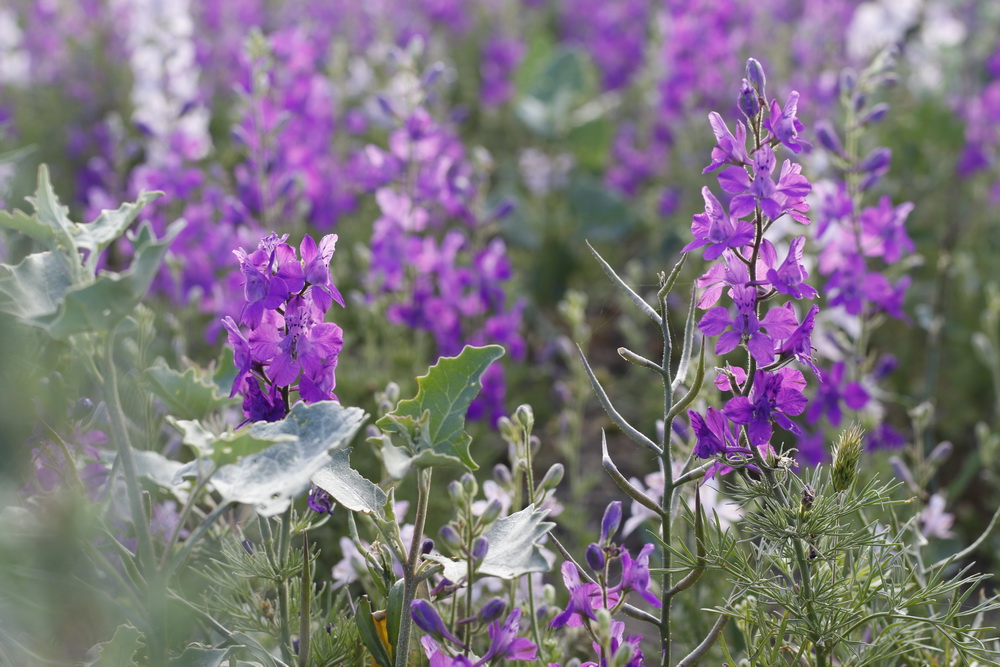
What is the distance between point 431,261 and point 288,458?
1.71 meters

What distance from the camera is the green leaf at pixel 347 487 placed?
1.18 meters

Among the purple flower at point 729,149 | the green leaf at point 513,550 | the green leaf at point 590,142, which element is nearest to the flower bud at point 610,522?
the green leaf at point 513,550

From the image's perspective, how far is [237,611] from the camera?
1423mm

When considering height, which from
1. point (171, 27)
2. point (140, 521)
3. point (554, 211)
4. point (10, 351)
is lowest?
point (554, 211)

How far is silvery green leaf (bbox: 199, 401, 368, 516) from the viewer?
39.9 inches

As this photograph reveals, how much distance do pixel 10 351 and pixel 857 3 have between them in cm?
610

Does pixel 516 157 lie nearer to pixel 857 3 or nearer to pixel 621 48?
pixel 621 48

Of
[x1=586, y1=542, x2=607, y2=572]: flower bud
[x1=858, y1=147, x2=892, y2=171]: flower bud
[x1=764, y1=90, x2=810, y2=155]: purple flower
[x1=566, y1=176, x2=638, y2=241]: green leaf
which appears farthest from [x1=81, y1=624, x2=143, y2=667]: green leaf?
[x1=566, y1=176, x2=638, y2=241]: green leaf

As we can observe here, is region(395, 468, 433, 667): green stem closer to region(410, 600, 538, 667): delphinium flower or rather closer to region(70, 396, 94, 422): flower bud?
region(410, 600, 538, 667): delphinium flower

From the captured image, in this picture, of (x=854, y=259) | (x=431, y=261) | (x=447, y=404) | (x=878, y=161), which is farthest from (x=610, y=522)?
(x=431, y=261)

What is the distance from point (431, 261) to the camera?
276cm

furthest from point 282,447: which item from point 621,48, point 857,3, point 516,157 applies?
point 857,3

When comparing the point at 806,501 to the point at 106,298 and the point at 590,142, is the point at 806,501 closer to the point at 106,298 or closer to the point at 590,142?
the point at 106,298

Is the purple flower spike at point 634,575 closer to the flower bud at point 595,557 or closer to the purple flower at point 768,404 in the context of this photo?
the flower bud at point 595,557
